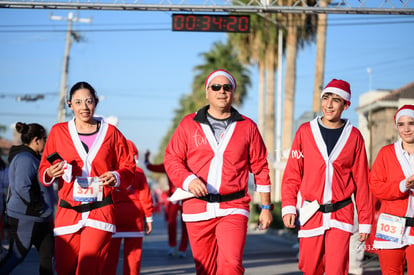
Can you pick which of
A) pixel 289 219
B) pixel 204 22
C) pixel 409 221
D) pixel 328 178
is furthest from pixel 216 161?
pixel 204 22

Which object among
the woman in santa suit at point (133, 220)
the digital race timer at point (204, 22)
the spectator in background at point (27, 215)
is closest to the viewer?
the spectator in background at point (27, 215)

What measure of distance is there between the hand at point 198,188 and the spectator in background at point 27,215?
2720 mm

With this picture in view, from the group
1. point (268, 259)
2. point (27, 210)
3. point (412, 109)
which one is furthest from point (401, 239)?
point (268, 259)

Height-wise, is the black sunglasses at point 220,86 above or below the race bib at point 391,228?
above

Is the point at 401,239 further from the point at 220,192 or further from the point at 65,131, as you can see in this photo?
the point at 65,131

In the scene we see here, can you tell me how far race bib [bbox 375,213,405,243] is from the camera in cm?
702

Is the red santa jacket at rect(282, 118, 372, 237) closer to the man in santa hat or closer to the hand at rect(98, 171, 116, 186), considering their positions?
the man in santa hat

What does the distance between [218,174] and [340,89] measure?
1.53 metres

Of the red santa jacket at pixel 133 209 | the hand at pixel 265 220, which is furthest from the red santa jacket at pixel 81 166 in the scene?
the red santa jacket at pixel 133 209

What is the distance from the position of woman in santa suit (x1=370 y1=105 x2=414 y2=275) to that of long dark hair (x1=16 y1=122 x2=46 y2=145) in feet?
13.3

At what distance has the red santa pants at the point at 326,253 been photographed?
648cm

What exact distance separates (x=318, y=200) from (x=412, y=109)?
4.96 ft

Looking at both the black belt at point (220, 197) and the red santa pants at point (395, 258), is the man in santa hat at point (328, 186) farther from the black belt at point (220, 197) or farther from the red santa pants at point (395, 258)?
the black belt at point (220, 197)

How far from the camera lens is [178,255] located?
15523 millimetres
